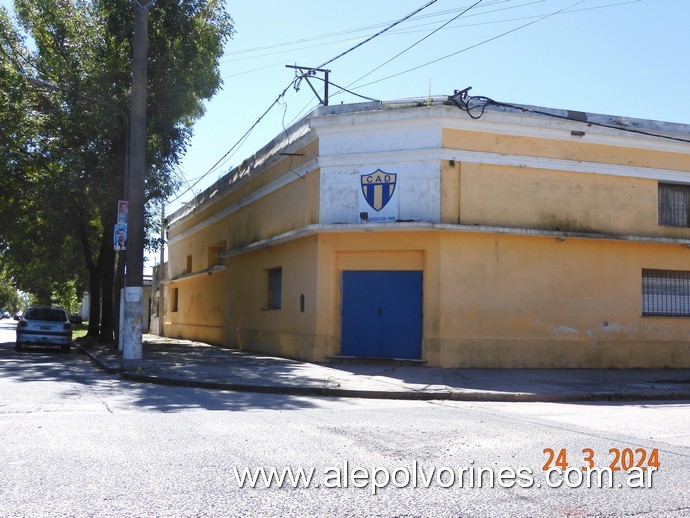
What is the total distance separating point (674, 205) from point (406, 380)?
30.2 feet

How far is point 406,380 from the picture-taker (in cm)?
1429

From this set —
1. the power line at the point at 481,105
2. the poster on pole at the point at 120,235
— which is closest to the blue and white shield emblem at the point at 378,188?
the power line at the point at 481,105

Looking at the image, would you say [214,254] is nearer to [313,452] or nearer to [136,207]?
[136,207]

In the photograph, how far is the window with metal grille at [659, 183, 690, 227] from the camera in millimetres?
18297

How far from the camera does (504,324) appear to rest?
16625 mm

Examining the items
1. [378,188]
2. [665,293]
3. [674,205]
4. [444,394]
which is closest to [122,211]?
[378,188]

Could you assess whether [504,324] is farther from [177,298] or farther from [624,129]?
[177,298]

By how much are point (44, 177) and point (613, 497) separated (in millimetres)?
23272

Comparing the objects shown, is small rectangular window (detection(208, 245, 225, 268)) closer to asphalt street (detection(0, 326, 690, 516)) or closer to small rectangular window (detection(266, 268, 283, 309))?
small rectangular window (detection(266, 268, 283, 309))

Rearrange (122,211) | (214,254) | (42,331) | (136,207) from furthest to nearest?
(214,254), (42,331), (122,211), (136,207)

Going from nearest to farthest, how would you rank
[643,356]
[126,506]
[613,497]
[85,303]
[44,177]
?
[126,506]
[613,497]
[643,356]
[44,177]
[85,303]

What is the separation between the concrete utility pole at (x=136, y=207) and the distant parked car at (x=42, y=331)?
6.52m

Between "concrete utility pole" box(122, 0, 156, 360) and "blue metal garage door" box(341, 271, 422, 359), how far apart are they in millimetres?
4926

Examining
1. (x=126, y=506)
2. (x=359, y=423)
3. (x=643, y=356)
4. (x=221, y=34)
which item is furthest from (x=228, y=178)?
(x=126, y=506)
